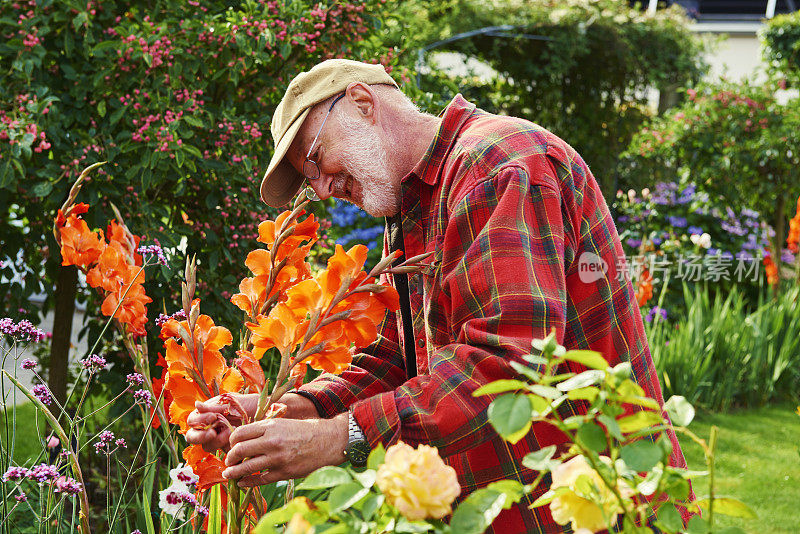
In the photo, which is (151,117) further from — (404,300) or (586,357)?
(586,357)

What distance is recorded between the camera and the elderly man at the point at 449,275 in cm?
117

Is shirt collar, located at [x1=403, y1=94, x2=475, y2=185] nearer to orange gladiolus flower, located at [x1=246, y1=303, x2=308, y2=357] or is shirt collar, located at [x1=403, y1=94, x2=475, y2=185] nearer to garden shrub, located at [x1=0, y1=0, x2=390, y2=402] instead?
orange gladiolus flower, located at [x1=246, y1=303, x2=308, y2=357]

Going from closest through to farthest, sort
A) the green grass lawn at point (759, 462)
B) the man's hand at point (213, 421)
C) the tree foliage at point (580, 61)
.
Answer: the man's hand at point (213, 421)
the green grass lawn at point (759, 462)
the tree foliage at point (580, 61)

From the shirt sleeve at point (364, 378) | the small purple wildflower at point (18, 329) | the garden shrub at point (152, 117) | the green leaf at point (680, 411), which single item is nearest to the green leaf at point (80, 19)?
the garden shrub at point (152, 117)

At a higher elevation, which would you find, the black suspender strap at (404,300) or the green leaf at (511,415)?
the green leaf at (511,415)

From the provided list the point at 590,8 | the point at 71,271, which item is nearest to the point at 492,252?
the point at 71,271

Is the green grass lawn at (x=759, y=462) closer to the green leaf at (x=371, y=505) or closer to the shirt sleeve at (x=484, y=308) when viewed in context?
the shirt sleeve at (x=484, y=308)

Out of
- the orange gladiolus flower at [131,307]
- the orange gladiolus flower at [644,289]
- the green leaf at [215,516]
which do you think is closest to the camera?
the green leaf at [215,516]

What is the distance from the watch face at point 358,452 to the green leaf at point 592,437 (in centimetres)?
52

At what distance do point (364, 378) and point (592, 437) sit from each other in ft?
3.55

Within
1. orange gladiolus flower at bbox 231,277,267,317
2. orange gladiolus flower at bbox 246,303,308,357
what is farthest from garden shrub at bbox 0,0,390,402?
orange gladiolus flower at bbox 246,303,308,357

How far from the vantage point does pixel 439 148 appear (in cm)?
157

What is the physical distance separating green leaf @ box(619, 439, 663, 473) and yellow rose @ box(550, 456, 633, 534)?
0.07 m

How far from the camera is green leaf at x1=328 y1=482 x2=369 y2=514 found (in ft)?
2.31
